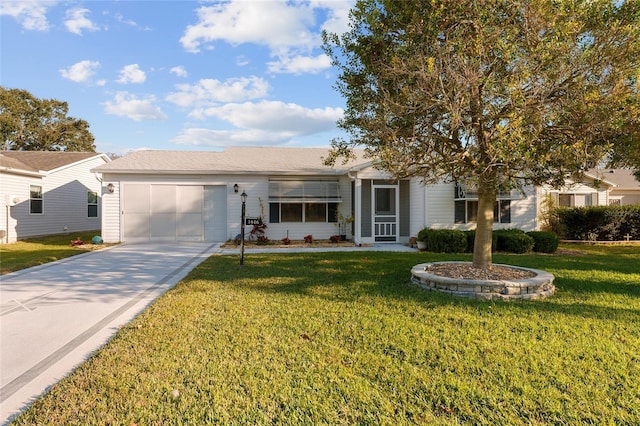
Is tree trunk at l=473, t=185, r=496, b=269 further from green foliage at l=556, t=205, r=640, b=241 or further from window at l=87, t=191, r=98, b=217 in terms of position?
window at l=87, t=191, r=98, b=217

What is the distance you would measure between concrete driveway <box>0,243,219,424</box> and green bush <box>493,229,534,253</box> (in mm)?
10624

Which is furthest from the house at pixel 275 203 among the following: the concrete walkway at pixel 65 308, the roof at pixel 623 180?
the roof at pixel 623 180

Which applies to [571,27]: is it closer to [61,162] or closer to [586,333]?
[586,333]

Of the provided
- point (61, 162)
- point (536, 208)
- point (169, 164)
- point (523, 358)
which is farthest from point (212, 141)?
point (523, 358)

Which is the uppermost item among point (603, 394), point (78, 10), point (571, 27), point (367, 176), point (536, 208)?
point (78, 10)

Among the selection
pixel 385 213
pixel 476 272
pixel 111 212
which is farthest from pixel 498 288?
pixel 111 212

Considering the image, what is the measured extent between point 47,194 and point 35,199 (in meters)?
Answer: 0.79

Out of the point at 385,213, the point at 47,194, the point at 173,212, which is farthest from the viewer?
the point at 47,194

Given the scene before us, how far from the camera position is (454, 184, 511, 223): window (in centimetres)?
1394

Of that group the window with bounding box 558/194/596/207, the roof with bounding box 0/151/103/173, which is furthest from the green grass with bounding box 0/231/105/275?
the window with bounding box 558/194/596/207

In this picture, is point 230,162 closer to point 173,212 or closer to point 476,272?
point 173,212

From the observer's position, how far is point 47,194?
17.9 meters

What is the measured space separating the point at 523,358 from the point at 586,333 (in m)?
1.39

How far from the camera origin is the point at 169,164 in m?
15.3
